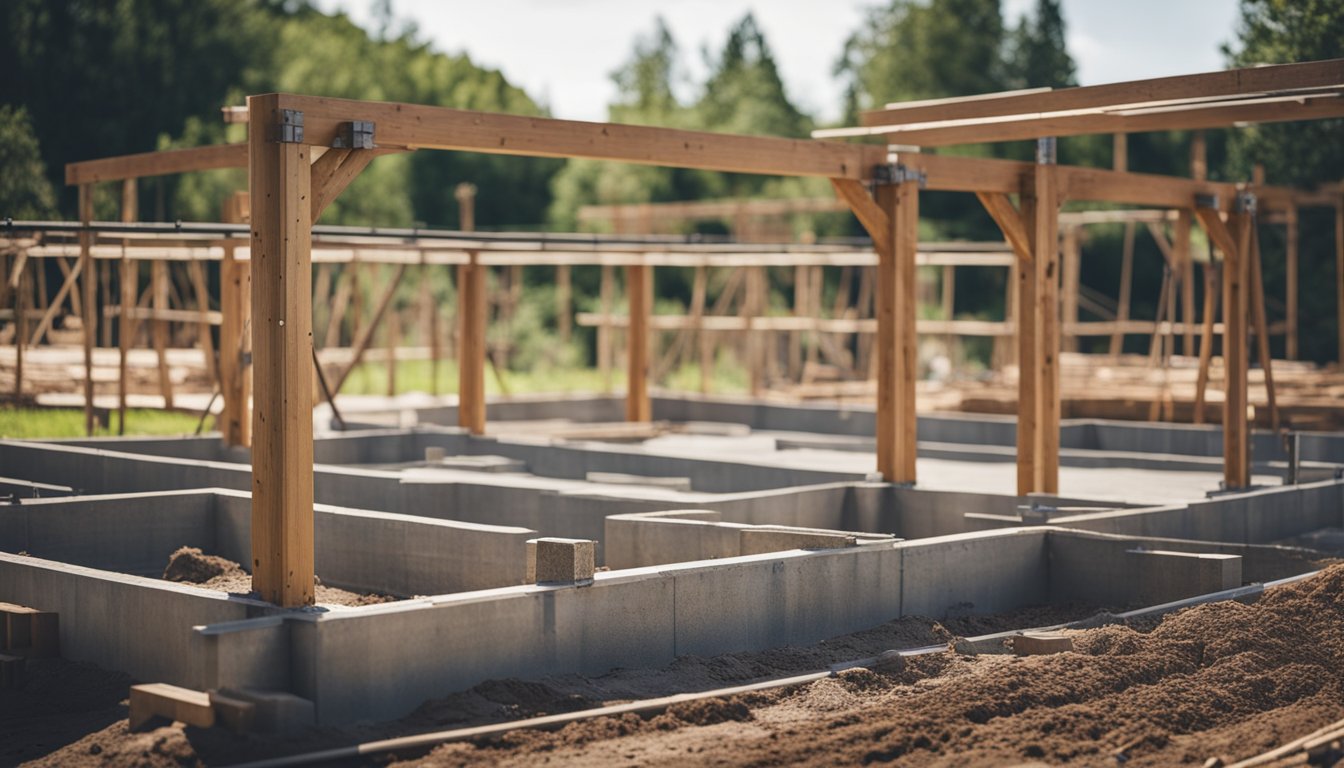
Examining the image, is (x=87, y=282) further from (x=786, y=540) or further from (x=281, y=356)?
(x=281, y=356)

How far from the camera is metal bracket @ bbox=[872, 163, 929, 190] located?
1327 cm

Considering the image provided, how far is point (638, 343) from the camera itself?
73.0 ft

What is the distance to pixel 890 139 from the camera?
47.8ft

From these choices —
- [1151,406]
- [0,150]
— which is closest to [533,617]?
[1151,406]

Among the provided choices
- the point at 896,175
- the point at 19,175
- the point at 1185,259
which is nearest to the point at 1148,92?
the point at 896,175

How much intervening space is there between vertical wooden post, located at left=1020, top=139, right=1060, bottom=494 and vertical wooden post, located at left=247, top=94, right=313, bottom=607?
7.40 metres

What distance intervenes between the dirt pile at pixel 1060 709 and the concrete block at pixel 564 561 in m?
1.13

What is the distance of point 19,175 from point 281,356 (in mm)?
15545

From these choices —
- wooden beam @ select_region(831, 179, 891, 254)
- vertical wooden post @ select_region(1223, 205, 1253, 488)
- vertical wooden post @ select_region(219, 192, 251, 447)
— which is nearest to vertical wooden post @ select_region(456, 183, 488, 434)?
vertical wooden post @ select_region(219, 192, 251, 447)

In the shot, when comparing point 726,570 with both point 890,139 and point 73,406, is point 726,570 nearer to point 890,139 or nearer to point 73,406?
point 890,139

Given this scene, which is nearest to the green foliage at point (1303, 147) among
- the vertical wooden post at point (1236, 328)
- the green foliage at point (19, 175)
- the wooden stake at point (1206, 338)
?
the wooden stake at point (1206, 338)

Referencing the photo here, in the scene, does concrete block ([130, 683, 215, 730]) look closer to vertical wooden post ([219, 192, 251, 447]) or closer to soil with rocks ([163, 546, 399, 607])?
soil with rocks ([163, 546, 399, 607])

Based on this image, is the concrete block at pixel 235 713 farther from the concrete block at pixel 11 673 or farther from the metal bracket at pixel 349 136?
the metal bracket at pixel 349 136

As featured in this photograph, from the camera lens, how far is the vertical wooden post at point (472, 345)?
63.4ft
